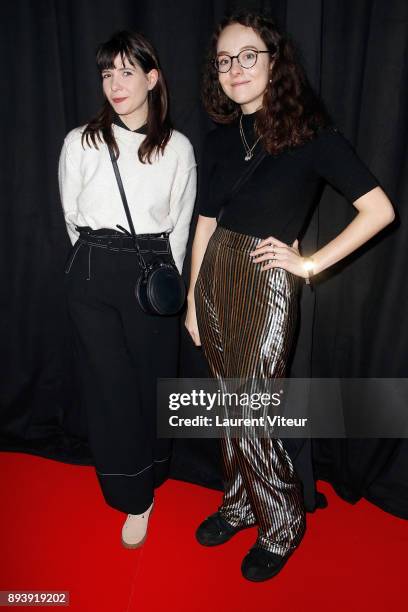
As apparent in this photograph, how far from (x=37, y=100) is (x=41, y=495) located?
68.3 inches

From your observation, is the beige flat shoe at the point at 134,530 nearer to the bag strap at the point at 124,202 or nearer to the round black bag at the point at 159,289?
the round black bag at the point at 159,289

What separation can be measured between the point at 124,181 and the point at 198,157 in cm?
49

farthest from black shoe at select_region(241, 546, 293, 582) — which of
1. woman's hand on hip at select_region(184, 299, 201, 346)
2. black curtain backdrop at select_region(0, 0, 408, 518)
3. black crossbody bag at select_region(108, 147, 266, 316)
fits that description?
black crossbody bag at select_region(108, 147, 266, 316)

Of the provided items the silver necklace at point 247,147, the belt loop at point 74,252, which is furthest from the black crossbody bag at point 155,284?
the silver necklace at point 247,147

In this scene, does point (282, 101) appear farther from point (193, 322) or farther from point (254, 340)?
point (193, 322)

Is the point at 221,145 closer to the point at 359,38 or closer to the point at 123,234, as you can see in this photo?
the point at 123,234

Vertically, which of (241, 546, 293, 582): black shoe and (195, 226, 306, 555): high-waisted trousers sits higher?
(195, 226, 306, 555): high-waisted trousers

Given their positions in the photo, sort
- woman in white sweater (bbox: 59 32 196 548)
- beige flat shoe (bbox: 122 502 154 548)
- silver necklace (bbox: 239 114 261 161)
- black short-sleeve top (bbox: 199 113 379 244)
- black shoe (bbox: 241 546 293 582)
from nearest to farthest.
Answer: black short-sleeve top (bbox: 199 113 379 244)
silver necklace (bbox: 239 114 261 161)
woman in white sweater (bbox: 59 32 196 548)
black shoe (bbox: 241 546 293 582)
beige flat shoe (bbox: 122 502 154 548)

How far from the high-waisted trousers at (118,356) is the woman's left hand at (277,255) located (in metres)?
0.40

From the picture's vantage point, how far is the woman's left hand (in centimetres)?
163

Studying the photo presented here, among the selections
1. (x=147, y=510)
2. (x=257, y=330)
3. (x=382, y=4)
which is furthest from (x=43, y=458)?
(x=382, y=4)

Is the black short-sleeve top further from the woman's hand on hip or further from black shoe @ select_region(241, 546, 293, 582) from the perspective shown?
black shoe @ select_region(241, 546, 293, 582)

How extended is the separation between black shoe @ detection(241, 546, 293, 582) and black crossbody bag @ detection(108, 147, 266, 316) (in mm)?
944

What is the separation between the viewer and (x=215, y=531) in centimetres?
210
